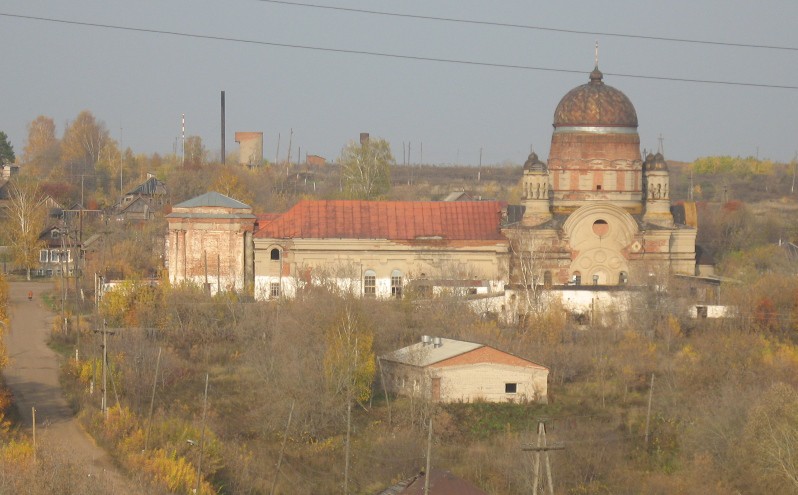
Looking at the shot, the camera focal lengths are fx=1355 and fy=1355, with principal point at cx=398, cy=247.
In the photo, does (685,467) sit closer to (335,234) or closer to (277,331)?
(277,331)

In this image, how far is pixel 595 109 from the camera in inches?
1476

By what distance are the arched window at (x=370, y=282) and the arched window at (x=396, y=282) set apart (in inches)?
18.7

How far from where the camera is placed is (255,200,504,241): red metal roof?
123 ft

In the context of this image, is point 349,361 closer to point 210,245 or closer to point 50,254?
point 210,245

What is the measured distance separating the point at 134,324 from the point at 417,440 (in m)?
11.5

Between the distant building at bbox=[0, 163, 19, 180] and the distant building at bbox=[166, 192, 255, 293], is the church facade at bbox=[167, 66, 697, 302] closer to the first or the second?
the distant building at bbox=[166, 192, 255, 293]

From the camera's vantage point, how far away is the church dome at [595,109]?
37469mm

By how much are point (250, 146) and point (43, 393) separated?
180ft

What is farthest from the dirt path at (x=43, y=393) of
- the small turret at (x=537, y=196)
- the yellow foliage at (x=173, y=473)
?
the small turret at (x=537, y=196)

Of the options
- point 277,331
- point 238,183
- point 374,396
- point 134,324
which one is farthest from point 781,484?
point 238,183

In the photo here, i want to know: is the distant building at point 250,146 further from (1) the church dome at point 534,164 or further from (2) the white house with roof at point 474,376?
(2) the white house with roof at point 474,376

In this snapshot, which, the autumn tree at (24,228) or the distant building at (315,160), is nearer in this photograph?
the autumn tree at (24,228)

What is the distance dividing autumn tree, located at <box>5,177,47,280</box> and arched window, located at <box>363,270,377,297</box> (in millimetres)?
15359

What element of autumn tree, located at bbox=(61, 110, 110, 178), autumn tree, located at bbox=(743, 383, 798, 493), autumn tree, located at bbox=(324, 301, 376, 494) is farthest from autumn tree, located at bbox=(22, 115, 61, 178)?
autumn tree, located at bbox=(743, 383, 798, 493)
